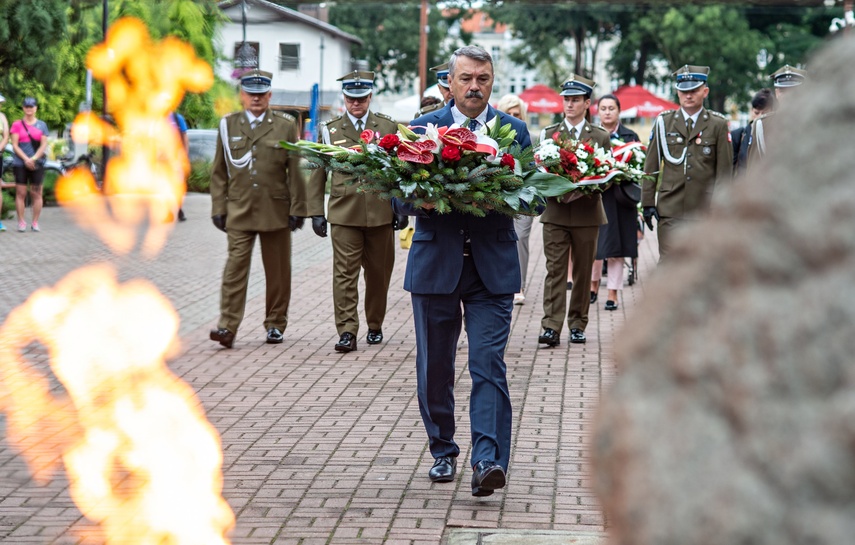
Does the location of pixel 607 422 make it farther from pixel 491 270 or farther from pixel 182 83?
pixel 182 83

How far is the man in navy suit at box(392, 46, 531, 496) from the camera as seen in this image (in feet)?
17.9

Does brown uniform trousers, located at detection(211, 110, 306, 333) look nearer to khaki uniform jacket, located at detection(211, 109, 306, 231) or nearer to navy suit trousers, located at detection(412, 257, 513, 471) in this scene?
khaki uniform jacket, located at detection(211, 109, 306, 231)

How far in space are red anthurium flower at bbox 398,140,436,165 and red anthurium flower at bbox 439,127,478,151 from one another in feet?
0.21

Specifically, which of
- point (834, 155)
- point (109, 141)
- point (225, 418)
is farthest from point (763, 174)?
point (109, 141)

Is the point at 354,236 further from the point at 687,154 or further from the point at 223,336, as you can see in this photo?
the point at 687,154

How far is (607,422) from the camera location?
1.57 metres

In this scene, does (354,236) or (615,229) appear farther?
(615,229)

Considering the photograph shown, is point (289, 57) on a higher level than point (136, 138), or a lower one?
higher

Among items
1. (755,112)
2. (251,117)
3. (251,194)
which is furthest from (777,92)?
(251,194)

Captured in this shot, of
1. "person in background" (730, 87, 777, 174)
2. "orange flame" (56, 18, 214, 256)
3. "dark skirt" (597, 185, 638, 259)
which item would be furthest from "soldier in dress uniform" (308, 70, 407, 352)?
"orange flame" (56, 18, 214, 256)

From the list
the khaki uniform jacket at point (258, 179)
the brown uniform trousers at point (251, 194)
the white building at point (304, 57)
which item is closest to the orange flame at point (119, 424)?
the brown uniform trousers at point (251, 194)

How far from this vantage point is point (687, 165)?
1034 centimetres

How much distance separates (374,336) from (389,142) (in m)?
4.82

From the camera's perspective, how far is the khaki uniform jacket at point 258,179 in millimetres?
9859
